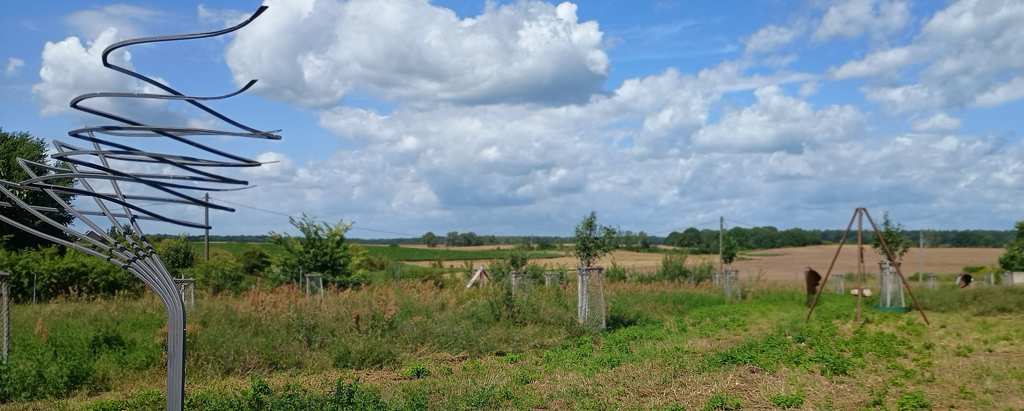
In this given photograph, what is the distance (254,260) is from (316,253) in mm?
9360

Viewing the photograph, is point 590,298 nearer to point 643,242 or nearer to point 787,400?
point 787,400

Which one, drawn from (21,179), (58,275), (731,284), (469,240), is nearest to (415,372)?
(21,179)

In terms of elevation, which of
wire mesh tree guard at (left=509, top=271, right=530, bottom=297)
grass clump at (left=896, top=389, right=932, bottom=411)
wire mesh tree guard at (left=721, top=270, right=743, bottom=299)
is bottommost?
grass clump at (left=896, top=389, right=932, bottom=411)

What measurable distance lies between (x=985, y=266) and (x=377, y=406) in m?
44.5

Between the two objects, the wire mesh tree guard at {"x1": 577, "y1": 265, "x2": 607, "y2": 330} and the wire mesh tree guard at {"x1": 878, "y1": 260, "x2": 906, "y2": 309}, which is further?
the wire mesh tree guard at {"x1": 878, "y1": 260, "x2": 906, "y2": 309}

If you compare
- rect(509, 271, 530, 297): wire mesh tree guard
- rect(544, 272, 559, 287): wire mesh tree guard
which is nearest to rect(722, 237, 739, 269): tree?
rect(544, 272, 559, 287): wire mesh tree guard

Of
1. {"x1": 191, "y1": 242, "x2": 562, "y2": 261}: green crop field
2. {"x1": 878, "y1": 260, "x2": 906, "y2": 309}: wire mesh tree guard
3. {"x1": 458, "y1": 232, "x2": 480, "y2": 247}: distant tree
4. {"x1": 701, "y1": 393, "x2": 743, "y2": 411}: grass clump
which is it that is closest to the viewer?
{"x1": 701, "y1": 393, "x2": 743, "y2": 411}: grass clump

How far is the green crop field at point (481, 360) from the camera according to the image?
751cm

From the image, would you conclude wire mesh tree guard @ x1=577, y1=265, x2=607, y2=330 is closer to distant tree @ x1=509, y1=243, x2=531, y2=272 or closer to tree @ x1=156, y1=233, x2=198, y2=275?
distant tree @ x1=509, y1=243, x2=531, y2=272

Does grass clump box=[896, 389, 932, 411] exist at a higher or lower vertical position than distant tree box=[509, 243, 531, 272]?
lower

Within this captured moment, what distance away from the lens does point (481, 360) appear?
10.7 metres

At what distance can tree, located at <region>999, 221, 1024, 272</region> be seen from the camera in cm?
3553

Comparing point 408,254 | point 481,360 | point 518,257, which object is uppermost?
point 518,257

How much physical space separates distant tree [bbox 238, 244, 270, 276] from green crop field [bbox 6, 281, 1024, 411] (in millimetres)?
16153
